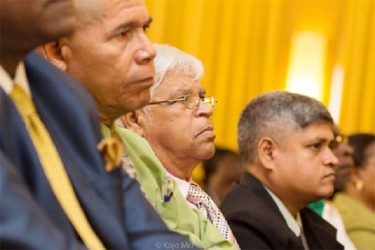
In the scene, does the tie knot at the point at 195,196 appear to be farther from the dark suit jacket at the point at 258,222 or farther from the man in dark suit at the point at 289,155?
the man in dark suit at the point at 289,155

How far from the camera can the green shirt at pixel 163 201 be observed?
2535 millimetres

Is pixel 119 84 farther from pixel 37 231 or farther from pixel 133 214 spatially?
pixel 37 231

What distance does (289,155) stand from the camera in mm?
4074

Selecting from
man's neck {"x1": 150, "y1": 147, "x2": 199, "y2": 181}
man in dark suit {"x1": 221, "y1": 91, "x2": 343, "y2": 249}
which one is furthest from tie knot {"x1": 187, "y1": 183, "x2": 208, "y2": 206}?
man in dark suit {"x1": 221, "y1": 91, "x2": 343, "y2": 249}

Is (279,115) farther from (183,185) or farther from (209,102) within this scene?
(183,185)

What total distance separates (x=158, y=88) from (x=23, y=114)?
1621mm

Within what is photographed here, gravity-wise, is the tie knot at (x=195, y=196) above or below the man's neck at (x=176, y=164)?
below

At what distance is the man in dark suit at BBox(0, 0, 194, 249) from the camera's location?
150cm

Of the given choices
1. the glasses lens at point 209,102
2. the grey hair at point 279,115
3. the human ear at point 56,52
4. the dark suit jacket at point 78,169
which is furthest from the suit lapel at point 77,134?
the grey hair at point 279,115

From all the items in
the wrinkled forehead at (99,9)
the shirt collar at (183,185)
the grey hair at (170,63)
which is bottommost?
the shirt collar at (183,185)

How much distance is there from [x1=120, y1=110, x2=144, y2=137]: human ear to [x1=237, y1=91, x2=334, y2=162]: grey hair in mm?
872

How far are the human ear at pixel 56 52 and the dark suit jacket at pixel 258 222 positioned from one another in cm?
143

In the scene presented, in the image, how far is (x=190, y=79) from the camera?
11.1 ft

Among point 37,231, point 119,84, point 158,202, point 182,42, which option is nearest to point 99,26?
point 119,84
